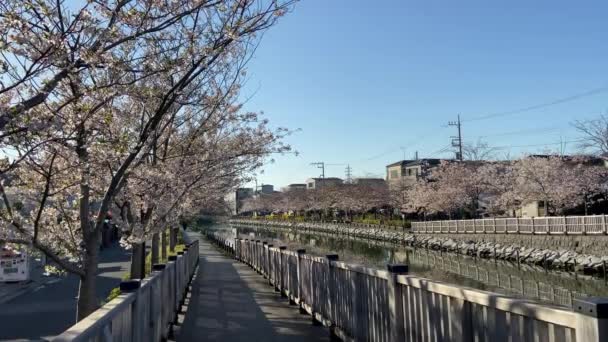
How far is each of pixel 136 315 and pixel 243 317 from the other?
519 cm

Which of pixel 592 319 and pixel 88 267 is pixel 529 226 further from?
pixel 592 319

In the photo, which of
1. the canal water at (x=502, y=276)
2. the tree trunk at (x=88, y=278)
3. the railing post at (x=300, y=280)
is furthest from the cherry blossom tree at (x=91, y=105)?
the canal water at (x=502, y=276)

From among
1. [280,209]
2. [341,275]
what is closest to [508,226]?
[341,275]

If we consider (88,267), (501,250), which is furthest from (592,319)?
(501,250)

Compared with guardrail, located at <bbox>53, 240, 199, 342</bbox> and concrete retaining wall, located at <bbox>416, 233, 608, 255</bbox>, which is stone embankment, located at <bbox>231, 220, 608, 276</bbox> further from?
guardrail, located at <bbox>53, 240, 199, 342</bbox>

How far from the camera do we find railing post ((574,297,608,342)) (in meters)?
2.75

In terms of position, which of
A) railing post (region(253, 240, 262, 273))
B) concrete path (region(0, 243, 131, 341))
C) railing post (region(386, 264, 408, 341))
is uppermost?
railing post (region(386, 264, 408, 341))

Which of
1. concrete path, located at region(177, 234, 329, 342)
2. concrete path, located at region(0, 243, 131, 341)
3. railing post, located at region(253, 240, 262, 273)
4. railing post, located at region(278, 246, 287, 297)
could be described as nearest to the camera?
concrete path, located at region(177, 234, 329, 342)

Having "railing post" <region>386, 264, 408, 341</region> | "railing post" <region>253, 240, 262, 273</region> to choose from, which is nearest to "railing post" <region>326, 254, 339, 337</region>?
"railing post" <region>386, 264, 408, 341</region>

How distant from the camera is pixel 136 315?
5043mm

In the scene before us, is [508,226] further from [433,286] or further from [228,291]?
[433,286]

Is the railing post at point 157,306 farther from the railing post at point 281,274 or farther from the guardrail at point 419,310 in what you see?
the railing post at point 281,274

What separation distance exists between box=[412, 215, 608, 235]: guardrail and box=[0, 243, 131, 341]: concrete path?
23046 millimetres

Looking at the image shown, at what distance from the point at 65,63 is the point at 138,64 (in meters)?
0.98
